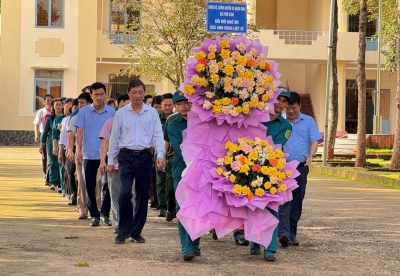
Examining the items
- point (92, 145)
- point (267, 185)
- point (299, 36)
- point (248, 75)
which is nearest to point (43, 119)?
point (92, 145)

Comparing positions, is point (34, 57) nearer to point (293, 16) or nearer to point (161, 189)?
point (293, 16)

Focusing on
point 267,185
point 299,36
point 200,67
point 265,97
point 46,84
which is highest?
point 299,36

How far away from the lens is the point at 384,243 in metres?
12.1

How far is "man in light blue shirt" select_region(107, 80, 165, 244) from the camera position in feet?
38.4

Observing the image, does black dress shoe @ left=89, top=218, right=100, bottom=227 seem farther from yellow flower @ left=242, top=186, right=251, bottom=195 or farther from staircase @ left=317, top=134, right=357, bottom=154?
staircase @ left=317, top=134, right=357, bottom=154

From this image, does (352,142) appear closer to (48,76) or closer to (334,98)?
(334,98)

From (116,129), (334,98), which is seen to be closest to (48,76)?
(334,98)

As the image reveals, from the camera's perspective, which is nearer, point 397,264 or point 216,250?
point 397,264

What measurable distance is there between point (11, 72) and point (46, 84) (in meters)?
1.67

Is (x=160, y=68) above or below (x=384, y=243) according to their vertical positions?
above

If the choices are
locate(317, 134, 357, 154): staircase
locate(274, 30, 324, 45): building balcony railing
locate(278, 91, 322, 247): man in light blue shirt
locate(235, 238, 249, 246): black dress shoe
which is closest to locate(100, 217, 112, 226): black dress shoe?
locate(235, 238, 249, 246): black dress shoe

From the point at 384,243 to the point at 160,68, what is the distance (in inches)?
963

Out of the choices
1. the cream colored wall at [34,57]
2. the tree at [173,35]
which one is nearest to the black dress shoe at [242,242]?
the tree at [173,35]

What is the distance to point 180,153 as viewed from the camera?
1070 cm
